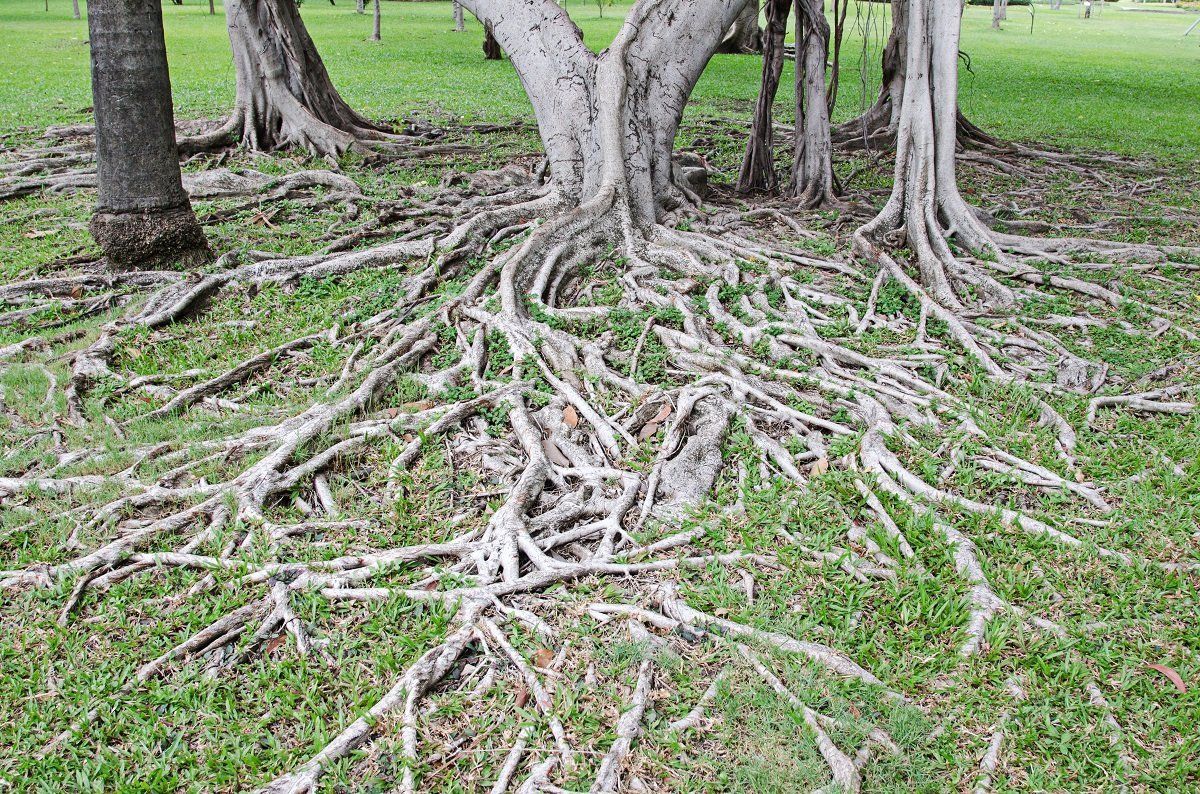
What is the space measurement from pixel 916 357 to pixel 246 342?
12.9 feet

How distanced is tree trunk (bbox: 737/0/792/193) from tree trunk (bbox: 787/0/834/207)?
19 cm

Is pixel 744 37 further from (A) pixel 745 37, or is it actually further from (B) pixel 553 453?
(B) pixel 553 453

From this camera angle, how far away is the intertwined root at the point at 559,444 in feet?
10.2

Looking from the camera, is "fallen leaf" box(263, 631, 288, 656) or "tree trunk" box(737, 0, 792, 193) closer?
"fallen leaf" box(263, 631, 288, 656)

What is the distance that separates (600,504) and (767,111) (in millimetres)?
5582

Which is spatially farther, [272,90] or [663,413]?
[272,90]

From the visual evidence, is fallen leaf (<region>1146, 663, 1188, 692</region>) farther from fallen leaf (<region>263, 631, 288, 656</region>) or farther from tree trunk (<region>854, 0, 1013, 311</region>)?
tree trunk (<region>854, 0, 1013, 311</region>)

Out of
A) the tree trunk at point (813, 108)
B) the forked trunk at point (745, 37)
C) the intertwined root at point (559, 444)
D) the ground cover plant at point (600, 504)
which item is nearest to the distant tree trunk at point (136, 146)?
the ground cover plant at point (600, 504)

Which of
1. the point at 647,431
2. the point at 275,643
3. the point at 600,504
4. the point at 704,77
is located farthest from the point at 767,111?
the point at 704,77

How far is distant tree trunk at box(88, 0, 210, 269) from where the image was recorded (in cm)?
582

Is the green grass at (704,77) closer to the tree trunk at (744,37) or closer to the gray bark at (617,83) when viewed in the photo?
the tree trunk at (744,37)

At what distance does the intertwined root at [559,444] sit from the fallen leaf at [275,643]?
0.11ft

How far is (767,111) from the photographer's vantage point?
8234 mm

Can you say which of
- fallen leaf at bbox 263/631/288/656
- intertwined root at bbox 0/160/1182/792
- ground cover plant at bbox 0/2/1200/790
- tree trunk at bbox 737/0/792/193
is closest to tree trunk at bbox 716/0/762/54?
tree trunk at bbox 737/0/792/193
